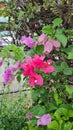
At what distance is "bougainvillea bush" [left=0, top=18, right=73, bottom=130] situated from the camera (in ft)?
4.72

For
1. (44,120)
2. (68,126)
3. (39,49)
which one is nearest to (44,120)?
(44,120)

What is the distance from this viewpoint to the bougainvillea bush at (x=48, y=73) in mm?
1438

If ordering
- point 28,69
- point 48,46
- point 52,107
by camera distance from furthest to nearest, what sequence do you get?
point 52,107
point 48,46
point 28,69

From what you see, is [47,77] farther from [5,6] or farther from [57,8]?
[5,6]

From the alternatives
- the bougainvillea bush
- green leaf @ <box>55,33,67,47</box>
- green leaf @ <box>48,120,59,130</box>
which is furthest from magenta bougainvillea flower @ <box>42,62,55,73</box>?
green leaf @ <box>48,120,59,130</box>

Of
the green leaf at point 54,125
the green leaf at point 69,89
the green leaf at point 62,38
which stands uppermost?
the green leaf at point 62,38

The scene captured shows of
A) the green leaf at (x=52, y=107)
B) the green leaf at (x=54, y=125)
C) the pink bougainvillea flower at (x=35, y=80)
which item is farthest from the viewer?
the green leaf at (x=52, y=107)

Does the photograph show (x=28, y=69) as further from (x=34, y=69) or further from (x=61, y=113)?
(x=61, y=113)

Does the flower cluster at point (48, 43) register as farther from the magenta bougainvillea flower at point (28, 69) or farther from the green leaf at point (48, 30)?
the magenta bougainvillea flower at point (28, 69)

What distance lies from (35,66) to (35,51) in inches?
8.2

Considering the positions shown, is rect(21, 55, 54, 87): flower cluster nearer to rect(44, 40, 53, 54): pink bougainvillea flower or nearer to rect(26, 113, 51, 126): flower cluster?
rect(44, 40, 53, 54): pink bougainvillea flower

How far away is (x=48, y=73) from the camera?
159 cm

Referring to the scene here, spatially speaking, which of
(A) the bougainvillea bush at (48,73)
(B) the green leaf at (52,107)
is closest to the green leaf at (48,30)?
(A) the bougainvillea bush at (48,73)

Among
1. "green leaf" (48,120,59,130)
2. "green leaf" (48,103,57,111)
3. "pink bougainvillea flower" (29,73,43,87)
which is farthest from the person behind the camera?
"green leaf" (48,103,57,111)
